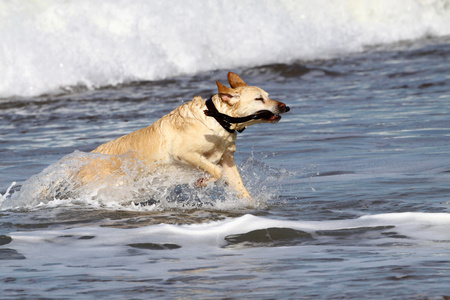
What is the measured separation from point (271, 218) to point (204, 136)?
103cm

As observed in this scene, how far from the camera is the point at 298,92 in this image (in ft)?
47.7

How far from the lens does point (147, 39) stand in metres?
18.3

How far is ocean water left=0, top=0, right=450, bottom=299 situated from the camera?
451 centimetres

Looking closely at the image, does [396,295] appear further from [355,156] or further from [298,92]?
[298,92]

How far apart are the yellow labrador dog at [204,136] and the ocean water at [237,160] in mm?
188

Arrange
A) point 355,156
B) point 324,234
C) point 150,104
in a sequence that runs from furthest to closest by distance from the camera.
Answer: point 150,104 < point 355,156 < point 324,234

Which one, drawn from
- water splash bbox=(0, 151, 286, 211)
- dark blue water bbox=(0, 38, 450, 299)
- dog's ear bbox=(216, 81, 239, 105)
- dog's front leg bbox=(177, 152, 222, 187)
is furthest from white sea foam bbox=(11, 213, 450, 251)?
dog's ear bbox=(216, 81, 239, 105)

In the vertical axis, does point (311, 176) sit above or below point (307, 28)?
below

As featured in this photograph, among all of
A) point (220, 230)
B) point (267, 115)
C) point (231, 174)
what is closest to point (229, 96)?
point (267, 115)

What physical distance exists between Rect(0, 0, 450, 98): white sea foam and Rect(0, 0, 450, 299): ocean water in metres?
0.04

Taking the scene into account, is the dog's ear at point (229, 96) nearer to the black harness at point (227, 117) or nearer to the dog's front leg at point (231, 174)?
the black harness at point (227, 117)

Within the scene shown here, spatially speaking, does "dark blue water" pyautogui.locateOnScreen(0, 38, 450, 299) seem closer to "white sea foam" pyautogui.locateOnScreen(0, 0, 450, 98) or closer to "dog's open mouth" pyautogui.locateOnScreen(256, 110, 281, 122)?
"dog's open mouth" pyautogui.locateOnScreen(256, 110, 281, 122)

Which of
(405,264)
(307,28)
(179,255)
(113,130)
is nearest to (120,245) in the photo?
(179,255)

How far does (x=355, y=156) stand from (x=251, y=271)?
4.42 metres
